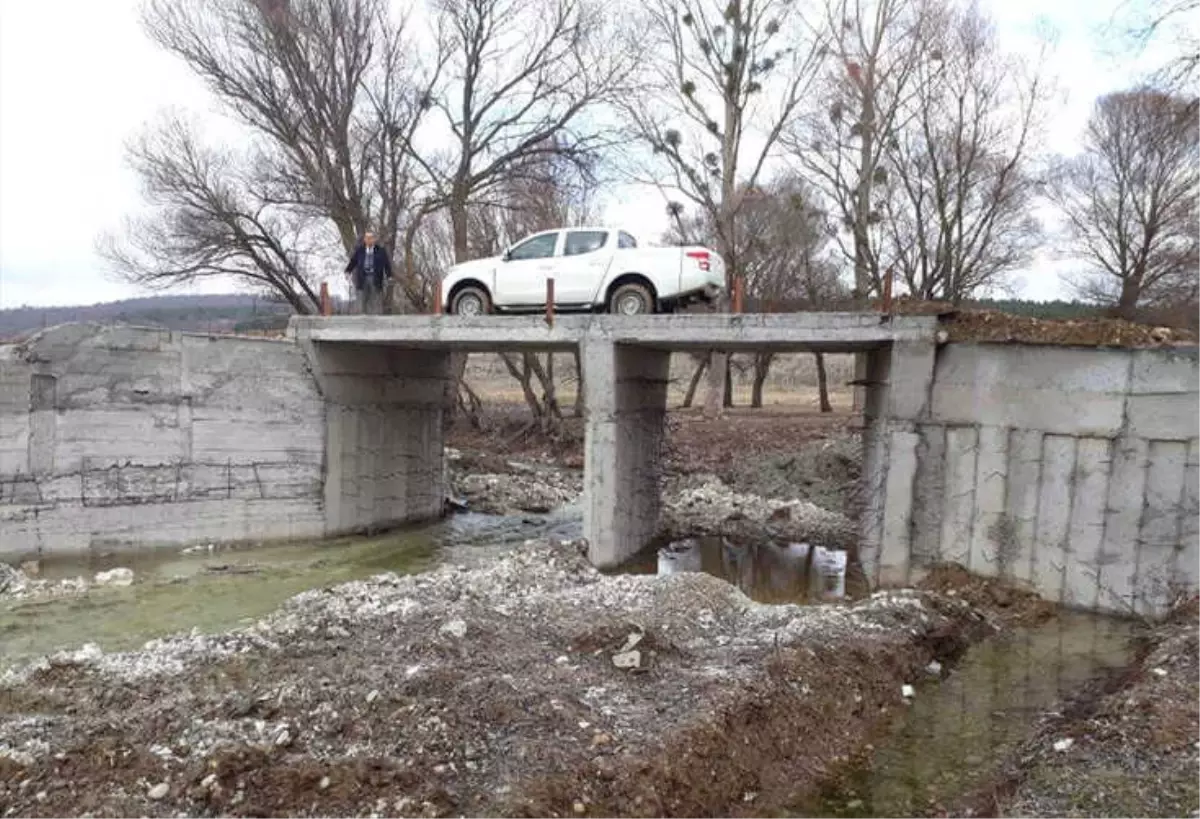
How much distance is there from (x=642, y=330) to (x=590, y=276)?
143cm

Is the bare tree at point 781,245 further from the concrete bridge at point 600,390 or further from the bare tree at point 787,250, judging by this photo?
the concrete bridge at point 600,390

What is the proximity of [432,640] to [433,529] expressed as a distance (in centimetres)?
859

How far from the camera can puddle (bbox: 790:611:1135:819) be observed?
6289mm

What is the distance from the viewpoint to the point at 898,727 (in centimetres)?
750

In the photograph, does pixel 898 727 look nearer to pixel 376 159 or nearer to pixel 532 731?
pixel 532 731

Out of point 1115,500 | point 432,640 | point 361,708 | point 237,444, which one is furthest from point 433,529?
point 1115,500

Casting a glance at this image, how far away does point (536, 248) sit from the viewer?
45.5 feet

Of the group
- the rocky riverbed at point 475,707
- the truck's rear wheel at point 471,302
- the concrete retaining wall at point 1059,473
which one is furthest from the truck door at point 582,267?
the rocky riverbed at point 475,707

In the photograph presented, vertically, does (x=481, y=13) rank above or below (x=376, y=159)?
above

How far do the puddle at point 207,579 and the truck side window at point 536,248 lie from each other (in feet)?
16.1

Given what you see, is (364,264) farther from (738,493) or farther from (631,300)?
(738,493)

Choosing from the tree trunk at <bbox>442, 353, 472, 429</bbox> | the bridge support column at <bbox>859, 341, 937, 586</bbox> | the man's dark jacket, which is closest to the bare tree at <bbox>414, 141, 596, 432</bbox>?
the tree trunk at <bbox>442, 353, 472, 429</bbox>

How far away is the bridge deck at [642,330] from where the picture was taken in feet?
38.8

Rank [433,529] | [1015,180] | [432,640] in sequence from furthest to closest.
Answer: [1015,180]
[433,529]
[432,640]
